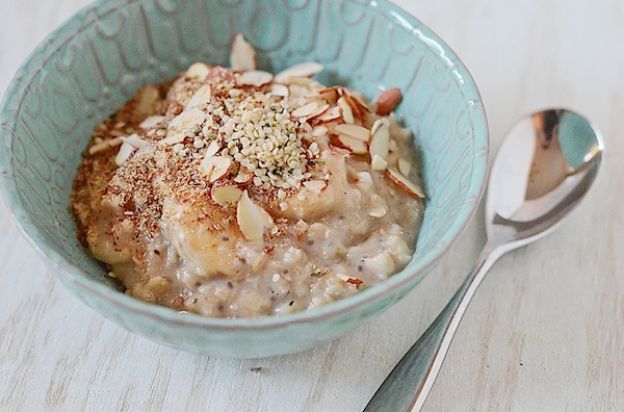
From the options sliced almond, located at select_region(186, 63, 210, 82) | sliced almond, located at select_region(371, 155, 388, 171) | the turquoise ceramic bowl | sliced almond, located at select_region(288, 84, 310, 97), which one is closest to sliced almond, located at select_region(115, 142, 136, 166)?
the turquoise ceramic bowl

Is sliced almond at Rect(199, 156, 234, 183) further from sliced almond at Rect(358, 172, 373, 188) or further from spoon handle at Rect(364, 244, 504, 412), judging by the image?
spoon handle at Rect(364, 244, 504, 412)

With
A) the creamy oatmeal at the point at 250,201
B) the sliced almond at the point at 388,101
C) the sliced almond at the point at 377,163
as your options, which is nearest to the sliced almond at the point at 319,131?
the creamy oatmeal at the point at 250,201

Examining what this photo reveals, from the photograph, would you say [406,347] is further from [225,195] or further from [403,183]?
[225,195]

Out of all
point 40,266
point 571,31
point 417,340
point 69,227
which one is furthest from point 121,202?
point 571,31

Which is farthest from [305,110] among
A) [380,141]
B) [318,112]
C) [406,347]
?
[406,347]

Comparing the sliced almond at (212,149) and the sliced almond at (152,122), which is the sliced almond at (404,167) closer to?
the sliced almond at (212,149)
